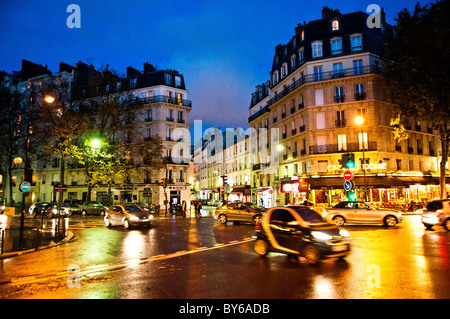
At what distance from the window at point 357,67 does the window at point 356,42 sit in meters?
1.47

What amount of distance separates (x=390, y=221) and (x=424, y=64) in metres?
15.5

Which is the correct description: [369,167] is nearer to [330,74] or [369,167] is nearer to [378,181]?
[378,181]

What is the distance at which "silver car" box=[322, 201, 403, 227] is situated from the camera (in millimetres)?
17500

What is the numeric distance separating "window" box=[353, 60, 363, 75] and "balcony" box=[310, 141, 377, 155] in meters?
8.06

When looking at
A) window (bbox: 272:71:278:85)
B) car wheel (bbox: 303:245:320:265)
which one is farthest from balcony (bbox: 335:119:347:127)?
car wheel (bbox: 303:245:320:265)

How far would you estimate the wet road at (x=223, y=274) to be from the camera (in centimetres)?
568

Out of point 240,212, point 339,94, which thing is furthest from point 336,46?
point 240,212

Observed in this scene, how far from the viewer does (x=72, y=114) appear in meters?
30.1

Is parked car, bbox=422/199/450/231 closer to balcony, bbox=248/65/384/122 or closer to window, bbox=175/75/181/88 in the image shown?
balcony, bbox=248/65/384/122

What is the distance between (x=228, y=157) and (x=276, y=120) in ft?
81.1

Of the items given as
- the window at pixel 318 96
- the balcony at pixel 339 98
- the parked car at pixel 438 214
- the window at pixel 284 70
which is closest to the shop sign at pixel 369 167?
the balcony at pixel 339 98

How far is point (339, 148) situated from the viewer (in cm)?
3378

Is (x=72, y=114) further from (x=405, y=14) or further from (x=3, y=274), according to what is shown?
(x=405, y=14)
